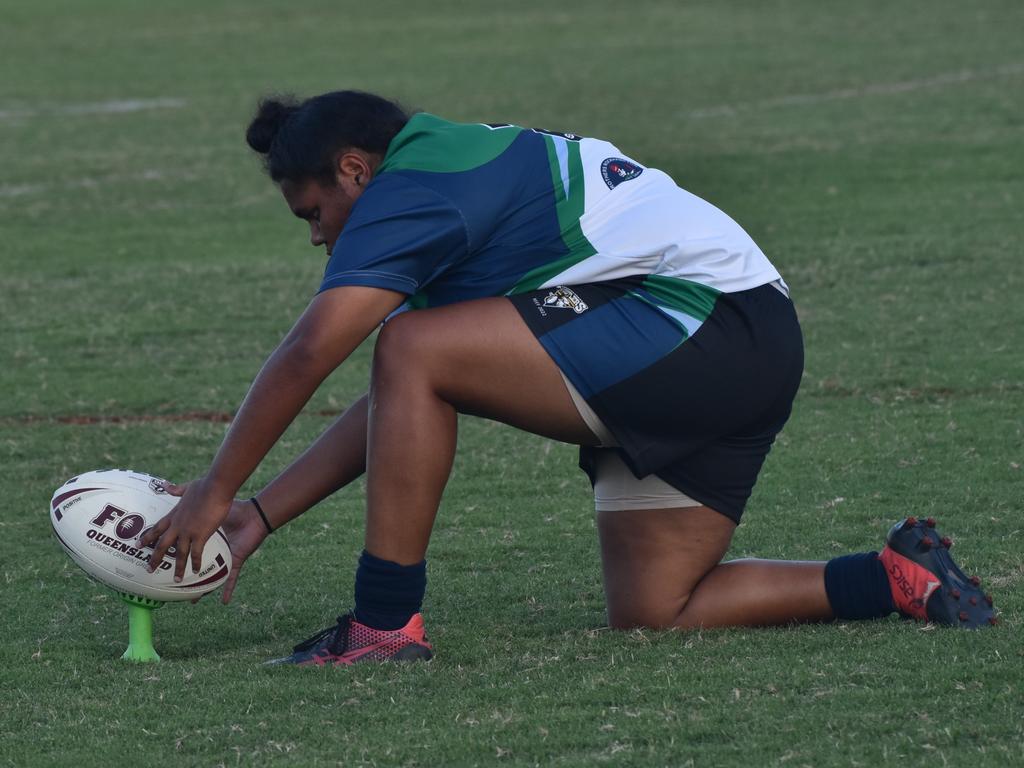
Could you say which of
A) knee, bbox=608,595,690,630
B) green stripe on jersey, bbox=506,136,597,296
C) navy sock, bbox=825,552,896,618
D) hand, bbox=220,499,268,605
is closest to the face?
green stripe on jersey, bbox=506,136,597,296

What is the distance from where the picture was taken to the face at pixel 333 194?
4.02 metres

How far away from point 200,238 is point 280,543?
23.1 feet

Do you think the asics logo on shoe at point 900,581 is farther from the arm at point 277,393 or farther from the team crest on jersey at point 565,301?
the arm at point 277,393

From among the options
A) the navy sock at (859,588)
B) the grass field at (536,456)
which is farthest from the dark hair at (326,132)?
A: the navy sock at (859,588)

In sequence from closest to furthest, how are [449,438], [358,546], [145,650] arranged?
[449,438] → [145,650] → [358,546]

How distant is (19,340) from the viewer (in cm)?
885

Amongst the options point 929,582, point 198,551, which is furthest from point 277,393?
point 929,582

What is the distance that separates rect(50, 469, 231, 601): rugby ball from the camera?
13.7 ft

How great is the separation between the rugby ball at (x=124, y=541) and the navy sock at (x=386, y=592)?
412mm

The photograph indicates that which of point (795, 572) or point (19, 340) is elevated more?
point (795, 572)

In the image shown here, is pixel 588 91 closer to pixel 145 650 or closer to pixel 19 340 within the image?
pixel 19 340

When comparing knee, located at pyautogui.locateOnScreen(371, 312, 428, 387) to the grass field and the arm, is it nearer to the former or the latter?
the arm

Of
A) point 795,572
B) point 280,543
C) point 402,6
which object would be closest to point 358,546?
point 280,543

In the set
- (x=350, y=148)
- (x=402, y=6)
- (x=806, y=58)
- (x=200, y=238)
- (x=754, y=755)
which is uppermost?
(x=350, y=148)
